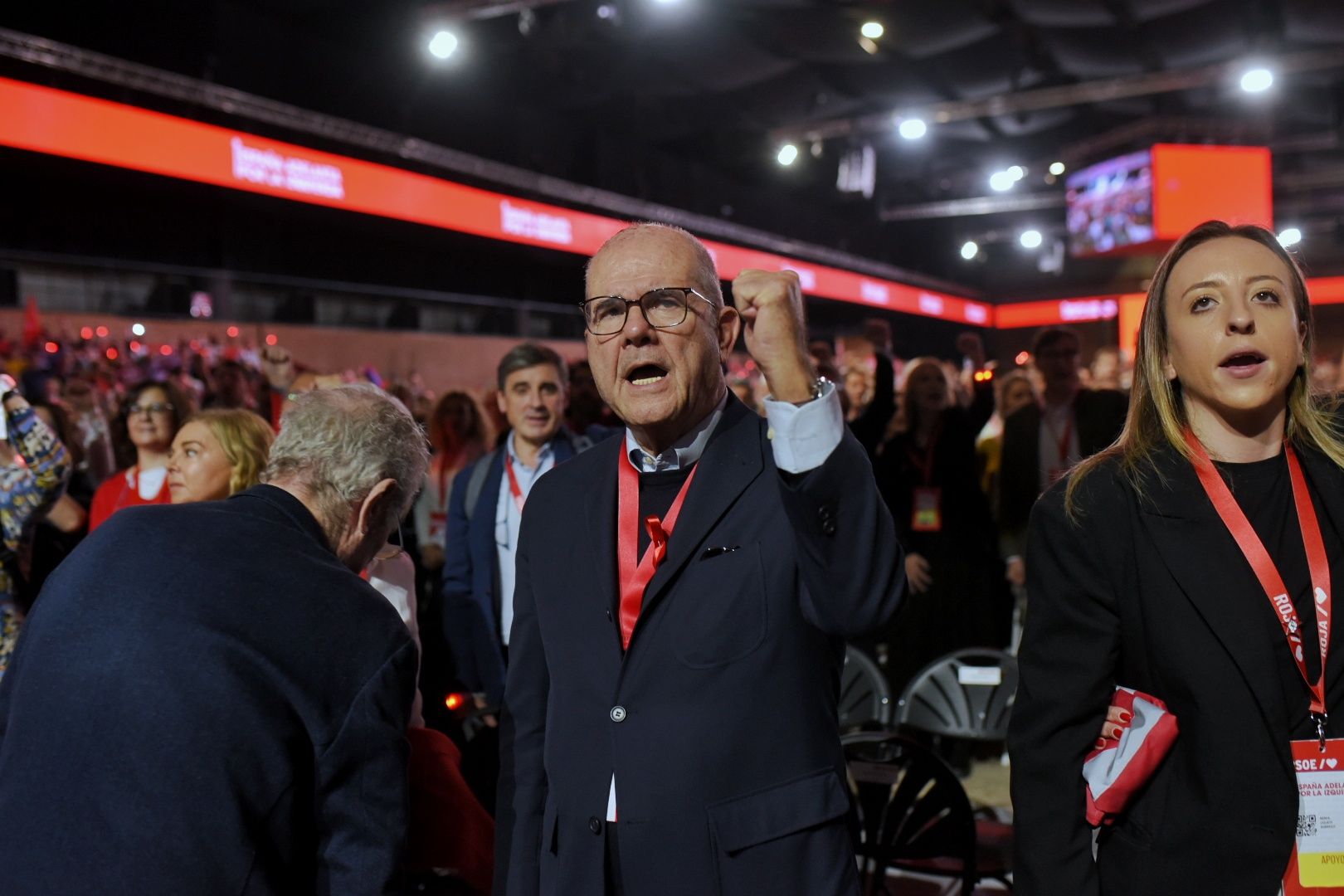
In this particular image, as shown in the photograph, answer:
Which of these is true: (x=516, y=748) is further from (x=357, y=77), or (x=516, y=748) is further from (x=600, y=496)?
(x=357, y=77)

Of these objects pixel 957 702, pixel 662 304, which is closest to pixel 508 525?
pixel 957 702

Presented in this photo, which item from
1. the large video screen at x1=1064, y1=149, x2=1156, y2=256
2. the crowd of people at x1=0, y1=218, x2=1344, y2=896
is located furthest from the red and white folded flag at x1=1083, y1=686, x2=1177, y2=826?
the large video screen at x1=1064, y1=149, x2=1156, y2=256

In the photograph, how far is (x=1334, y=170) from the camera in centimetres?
1886

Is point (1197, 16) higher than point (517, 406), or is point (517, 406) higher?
point (1197, 16)

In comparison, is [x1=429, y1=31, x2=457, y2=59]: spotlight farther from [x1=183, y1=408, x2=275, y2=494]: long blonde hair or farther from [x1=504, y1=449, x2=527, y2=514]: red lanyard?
[x1=183, y1=408, x2=275, y2=494]: long blonde hair

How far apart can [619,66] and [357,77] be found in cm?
324

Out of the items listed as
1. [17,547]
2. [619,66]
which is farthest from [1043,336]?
[619,66]

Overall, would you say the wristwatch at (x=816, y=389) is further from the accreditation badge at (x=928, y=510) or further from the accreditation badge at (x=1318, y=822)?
the accreditation badge at (x=928, y=510)

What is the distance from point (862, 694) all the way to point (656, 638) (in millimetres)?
2357

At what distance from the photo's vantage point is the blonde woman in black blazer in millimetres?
1466

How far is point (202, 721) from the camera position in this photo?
4.53 feet

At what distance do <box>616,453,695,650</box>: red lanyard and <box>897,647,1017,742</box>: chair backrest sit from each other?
6.89 ft

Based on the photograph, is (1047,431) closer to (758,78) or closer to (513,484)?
(513,484)

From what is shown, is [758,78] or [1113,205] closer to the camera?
[758,78]
